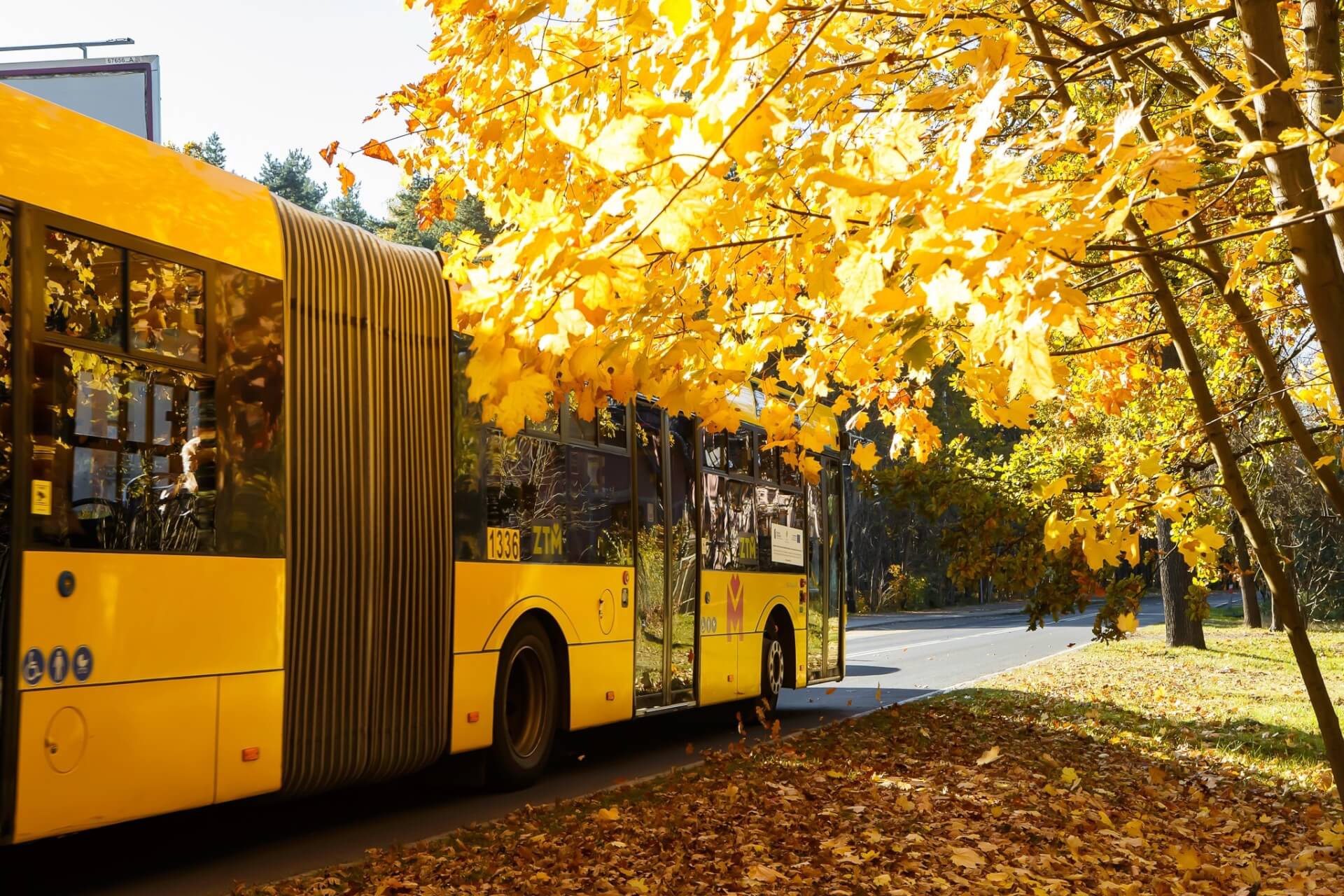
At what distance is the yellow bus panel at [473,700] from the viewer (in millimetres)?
9016

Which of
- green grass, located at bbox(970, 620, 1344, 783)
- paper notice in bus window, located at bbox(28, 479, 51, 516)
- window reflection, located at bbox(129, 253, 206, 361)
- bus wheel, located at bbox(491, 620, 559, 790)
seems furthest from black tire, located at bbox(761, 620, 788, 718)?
paper notice in bus window, located at bbox(28, 479, 51, 516)

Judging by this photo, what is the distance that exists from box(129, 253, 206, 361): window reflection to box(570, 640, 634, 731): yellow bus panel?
4346 millimetres

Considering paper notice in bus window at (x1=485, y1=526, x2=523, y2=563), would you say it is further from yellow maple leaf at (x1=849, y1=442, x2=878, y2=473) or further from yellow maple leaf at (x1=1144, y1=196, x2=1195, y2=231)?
yellow maple leaf at (x1=1144, y1=196, x2=1195, y2=231)

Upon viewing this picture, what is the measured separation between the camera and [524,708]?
33.1 ft

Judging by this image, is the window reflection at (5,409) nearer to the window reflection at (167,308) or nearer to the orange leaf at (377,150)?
the window reflection at (167,308)

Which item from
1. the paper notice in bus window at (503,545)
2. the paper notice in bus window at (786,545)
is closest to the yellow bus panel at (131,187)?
the paper notice in bus window at (503,545)

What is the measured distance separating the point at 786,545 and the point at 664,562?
3.43 meters

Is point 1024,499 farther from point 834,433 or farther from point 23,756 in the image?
point 23,756

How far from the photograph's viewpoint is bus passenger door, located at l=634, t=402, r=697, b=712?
38.1ft

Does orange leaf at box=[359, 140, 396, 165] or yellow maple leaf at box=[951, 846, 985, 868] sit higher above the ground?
orange leaf at box=[359, 140, 396, 165]

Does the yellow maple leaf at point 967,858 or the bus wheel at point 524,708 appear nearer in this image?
the yellow maple leaf at point 967,858

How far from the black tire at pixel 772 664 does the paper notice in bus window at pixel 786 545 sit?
702mm

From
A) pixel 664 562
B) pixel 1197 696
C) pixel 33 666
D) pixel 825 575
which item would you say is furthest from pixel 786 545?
pixel 33 666

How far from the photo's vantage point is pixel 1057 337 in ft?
41.0
